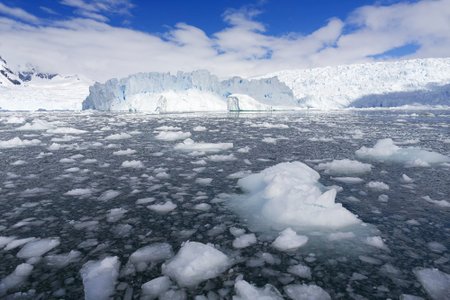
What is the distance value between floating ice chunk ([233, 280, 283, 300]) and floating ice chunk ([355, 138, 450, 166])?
23.0ft

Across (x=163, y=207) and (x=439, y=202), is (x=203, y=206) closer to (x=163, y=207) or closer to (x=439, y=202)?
(x=163, y=207)

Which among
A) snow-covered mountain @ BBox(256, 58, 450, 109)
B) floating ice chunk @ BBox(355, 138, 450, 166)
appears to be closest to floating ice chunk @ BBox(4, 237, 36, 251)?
floating ice chunk @ BBox(355, 138, 450, 166)

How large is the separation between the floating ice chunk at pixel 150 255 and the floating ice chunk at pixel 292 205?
1.40 metres

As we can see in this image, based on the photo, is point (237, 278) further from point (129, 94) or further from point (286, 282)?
point (129, 94)

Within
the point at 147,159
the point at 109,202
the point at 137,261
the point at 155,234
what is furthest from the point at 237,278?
the point at 147,159

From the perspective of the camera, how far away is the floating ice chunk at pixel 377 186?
607cm

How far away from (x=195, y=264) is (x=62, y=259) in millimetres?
1451

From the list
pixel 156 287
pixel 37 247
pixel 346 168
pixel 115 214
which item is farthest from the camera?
pixel 346 168

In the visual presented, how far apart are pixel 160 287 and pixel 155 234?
3.89 ft

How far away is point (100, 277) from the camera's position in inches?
122

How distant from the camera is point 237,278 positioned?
3.11 m

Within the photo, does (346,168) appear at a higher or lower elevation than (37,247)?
lower

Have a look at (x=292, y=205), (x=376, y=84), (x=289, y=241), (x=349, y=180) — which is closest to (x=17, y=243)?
(x=289, y=241)

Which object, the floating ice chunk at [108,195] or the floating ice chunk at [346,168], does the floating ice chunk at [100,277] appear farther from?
the floating ice chunk at [346,168]
